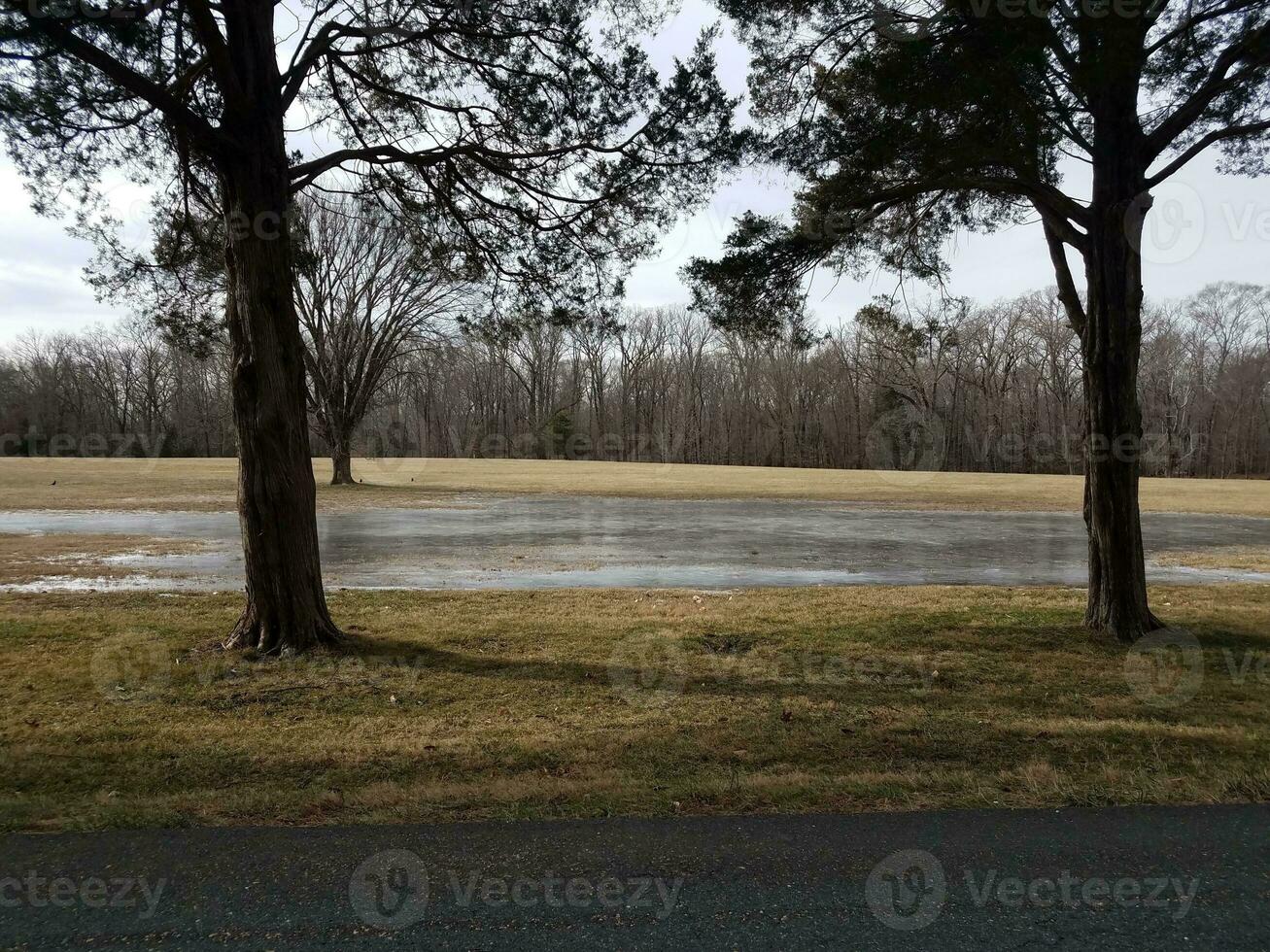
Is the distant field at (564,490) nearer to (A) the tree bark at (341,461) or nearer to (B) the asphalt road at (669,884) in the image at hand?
(A) the tree bark at (341,461)

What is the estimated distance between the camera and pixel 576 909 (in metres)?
3.28

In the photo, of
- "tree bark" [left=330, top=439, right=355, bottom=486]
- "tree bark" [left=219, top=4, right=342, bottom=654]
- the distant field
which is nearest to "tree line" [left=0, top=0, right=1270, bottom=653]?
"tree bark" [left=219, top=4, right=342, bottom=654]

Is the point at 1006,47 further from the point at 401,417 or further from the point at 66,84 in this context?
the point at 401,417

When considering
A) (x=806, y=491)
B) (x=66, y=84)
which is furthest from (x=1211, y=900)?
(x=806, y=491)

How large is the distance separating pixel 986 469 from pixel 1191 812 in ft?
233

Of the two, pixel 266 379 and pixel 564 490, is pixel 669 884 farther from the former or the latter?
pixel 564 490

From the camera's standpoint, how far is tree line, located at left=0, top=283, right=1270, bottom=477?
68.1 metres

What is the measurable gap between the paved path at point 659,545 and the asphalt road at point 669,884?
7.78 m

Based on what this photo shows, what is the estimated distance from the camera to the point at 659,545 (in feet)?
55.1

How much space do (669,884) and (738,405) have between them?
7996cm

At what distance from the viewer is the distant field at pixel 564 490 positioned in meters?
28.0

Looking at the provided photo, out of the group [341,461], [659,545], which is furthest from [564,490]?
[659,545]

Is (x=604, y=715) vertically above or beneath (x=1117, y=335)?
beneath

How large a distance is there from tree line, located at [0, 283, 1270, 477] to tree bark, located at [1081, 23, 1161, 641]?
1966 inches
